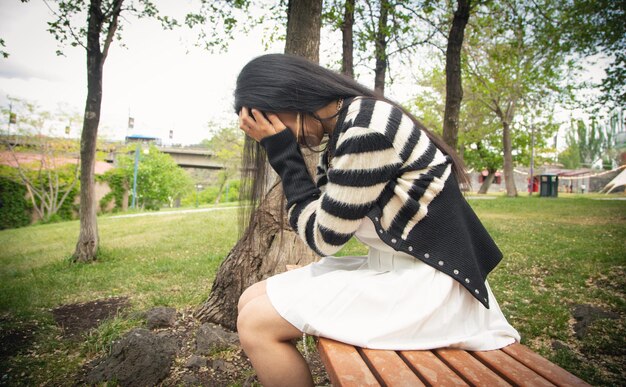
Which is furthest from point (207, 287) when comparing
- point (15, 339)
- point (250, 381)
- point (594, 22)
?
point (594, 22)

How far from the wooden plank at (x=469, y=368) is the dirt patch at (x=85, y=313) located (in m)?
2.79

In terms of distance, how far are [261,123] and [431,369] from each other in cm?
110

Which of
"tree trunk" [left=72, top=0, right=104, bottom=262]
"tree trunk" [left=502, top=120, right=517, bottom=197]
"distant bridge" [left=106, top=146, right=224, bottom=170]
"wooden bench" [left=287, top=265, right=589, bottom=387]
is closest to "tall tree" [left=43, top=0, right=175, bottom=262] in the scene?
"tree trunk" [left=72, top=0, right=104, bottom=262]

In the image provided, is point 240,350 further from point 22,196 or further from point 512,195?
point 512,195

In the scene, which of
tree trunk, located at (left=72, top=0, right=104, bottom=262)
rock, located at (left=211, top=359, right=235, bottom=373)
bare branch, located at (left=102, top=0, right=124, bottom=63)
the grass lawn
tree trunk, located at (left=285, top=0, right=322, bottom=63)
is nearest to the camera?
rock, located at (left=211, top=359, right=235, bottom=373)

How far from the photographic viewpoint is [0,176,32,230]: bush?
1547cm

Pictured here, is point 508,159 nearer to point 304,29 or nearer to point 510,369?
point 304,29

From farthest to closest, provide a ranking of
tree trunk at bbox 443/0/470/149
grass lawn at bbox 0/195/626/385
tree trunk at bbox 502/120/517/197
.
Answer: tree trunk at bbox 502/120/517/197, tree trunk at bbox 443/0/470/149, grass lawn at bbox 0/195/626/385

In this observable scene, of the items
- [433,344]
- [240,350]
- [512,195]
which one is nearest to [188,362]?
[240,350]

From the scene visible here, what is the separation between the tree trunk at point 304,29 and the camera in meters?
3.06

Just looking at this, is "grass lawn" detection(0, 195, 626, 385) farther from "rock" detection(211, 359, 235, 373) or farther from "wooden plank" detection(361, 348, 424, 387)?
"wooden plank" detection(361, 348, 424, 387)

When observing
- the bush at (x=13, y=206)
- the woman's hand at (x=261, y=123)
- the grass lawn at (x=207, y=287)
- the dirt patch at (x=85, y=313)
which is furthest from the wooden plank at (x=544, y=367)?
the bush at (x=13, y=206)

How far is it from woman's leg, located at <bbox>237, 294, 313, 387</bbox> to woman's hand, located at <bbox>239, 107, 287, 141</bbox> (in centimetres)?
70

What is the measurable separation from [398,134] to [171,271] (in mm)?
4385
